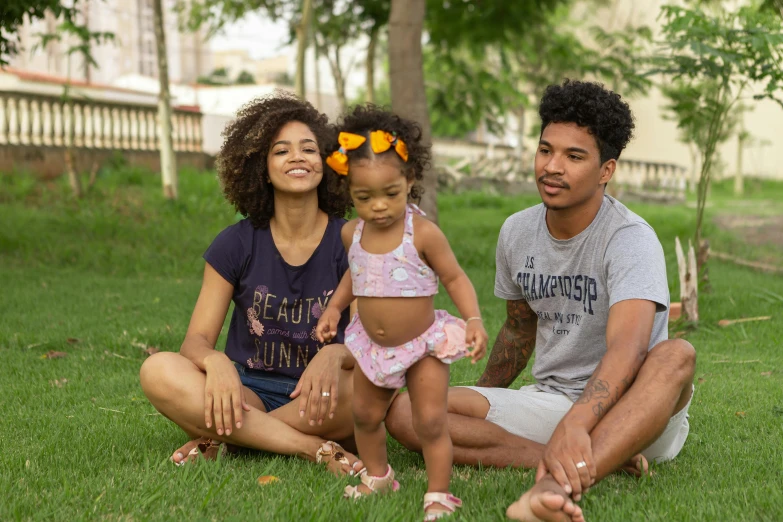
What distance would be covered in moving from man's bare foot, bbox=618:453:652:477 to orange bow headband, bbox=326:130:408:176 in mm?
1413

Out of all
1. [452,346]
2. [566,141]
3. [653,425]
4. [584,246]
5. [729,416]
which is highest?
[566,141]

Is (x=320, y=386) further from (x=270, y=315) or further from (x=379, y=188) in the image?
Answer: (x=379, y=188)

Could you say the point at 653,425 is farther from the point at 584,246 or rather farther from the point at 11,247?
the point at 11,247

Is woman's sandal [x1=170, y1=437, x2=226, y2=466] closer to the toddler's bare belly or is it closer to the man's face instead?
the toddler's bare belly

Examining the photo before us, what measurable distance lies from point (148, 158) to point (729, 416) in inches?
569

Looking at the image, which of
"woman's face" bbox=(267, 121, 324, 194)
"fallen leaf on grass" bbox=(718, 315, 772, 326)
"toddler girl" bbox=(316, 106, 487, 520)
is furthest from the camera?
"fallen leaf on grass" bbox=(718, 315, 772, 326)

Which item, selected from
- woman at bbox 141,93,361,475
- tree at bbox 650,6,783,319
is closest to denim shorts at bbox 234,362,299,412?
woman at bbox 141,93,361,475

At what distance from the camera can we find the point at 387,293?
115 inches

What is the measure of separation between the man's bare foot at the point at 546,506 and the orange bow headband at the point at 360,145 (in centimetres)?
109

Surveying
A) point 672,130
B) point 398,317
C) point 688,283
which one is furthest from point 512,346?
point 672,130

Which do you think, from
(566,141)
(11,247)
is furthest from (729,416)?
(11,247)

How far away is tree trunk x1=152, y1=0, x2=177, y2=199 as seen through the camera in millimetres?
12625

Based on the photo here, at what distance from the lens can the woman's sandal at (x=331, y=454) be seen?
3541mm

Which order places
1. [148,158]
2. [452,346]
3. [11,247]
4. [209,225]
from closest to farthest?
[452,346] < [11,247] < [209,225] < [148,158]
